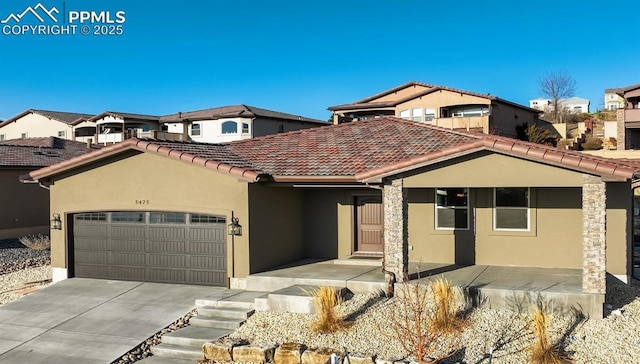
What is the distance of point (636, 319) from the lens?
11.1 metres

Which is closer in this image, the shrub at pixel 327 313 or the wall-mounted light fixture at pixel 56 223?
the shrub at pixel 327 313

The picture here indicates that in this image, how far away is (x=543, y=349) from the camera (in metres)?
9.32

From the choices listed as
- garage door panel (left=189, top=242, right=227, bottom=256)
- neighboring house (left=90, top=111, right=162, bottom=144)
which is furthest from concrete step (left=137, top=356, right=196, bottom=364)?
neighboring house (left=90, top=111, right=162, bottom=144)

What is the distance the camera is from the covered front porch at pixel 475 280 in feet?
37.4

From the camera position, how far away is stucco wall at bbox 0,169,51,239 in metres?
24.5

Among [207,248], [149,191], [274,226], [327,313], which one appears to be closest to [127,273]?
[149,191]

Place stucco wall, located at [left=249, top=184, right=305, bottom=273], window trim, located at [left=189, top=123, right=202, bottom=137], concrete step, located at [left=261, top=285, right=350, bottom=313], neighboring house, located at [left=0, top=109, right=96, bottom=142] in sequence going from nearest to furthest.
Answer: concrete step, located at [left=261, top=285, right=350, bottom=313], stucco wall, located at [left=249, top=184, right=305, bottom=273], window trim, located at [left=189, top=123, right=202, bottom=137], neighboring house, located at [left=0, top=109, right=96, bottom=142]

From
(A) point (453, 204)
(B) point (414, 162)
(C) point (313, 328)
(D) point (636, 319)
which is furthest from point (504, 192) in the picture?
(C) point (313, 328)

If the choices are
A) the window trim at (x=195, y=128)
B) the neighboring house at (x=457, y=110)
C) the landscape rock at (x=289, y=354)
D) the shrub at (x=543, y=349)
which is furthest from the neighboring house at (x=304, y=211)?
the window trim at (x=195, y=128)

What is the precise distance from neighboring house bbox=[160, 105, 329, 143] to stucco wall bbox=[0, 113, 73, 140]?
519 inches

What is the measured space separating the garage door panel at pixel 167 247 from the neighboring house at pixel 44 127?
41.8m

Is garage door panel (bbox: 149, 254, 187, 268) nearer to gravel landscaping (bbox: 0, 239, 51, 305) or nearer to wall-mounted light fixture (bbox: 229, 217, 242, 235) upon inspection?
wall-mounted light fixture (bbox: 229, 217, 242, 235)

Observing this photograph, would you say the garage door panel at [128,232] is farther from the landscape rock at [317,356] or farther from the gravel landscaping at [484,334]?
the landscape rock at [317,356]

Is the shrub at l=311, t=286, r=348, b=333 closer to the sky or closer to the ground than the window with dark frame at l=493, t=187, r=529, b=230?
closer to the ground
